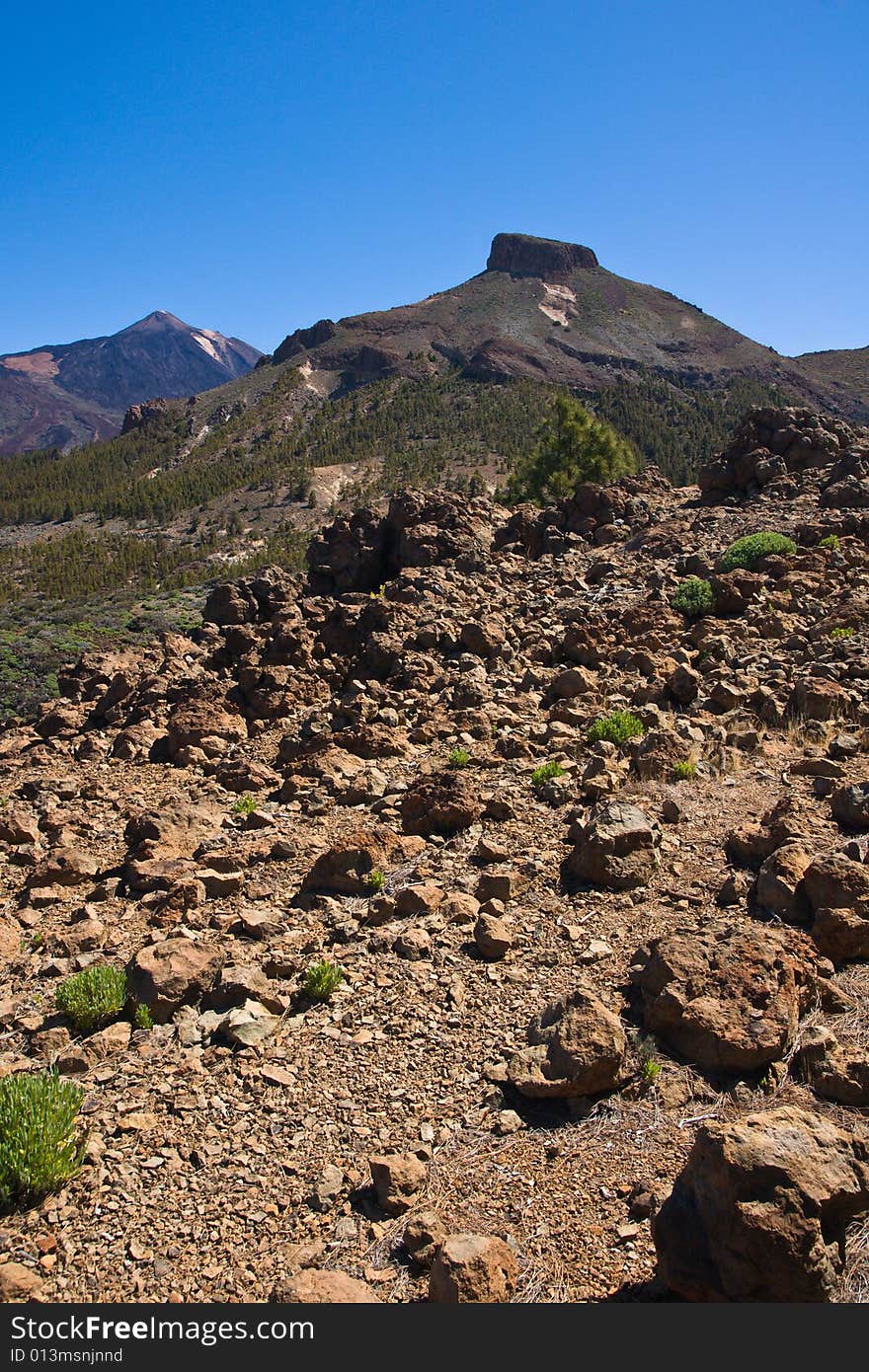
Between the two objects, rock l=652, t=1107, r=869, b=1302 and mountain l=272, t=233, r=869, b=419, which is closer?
rock l=652, t=1107, r=869, b=1302

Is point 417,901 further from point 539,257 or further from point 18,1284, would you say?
point 539,257

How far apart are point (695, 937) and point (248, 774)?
4.95 metres

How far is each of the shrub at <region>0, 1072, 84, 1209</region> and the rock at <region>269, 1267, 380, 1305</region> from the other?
121 centimetres

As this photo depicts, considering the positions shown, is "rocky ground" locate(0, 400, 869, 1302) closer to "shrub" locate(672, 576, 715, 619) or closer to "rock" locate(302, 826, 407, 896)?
"rock" locate(302, 826, 407, 896)

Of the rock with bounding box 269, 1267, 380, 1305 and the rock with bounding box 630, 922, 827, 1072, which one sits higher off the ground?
the rock with bounding box 630, 922, 827, 1072

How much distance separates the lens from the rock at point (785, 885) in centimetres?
462

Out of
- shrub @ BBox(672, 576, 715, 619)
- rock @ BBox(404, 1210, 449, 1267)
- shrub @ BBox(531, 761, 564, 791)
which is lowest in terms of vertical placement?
rock @ BBox(404, 1210, 449, 1267)

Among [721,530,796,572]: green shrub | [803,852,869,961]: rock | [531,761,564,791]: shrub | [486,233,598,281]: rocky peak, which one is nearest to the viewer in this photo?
[803,852,869,961]: rock

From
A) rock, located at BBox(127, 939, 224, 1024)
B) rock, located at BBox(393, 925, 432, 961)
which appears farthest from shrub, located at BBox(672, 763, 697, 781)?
rock, located at BBox(127, 939, 224, 1024)

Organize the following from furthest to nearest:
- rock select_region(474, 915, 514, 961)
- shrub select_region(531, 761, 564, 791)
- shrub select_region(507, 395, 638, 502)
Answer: shrub select_region(507, 395, 638, 502) < shrub select_region(531, 761, 564, 791) < rock select_region(474, 915, 514, 961)

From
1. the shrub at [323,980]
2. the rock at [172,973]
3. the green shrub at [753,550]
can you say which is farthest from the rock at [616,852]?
the green shrub at [753,550]

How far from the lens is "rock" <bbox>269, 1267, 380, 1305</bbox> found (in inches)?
109

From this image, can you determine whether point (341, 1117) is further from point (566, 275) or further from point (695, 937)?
point (566, 275)

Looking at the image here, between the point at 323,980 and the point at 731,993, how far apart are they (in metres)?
2.22
